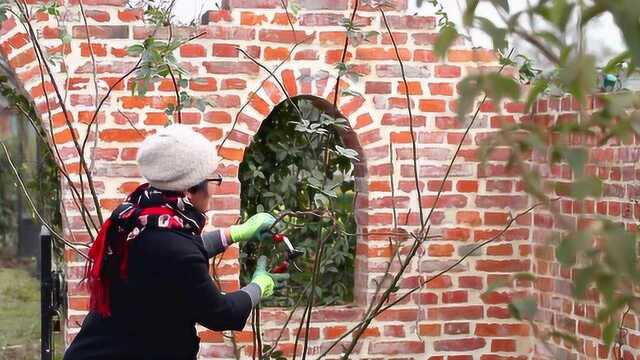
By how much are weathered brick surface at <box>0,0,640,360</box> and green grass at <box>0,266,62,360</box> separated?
3020mm

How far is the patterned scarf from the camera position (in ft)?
9.66

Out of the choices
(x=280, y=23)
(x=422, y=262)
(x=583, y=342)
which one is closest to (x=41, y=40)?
(x=280, y=23)

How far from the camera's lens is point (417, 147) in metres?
4.51

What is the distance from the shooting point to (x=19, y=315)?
9.08m

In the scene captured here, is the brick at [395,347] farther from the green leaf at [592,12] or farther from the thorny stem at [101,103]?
the green leaf at [592,12]

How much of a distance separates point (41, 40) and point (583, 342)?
2465 millimetres

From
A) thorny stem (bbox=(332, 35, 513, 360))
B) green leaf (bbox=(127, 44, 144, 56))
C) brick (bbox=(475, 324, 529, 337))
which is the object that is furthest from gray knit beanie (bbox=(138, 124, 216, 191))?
brick (bbox=(475, 324, 529, 337))

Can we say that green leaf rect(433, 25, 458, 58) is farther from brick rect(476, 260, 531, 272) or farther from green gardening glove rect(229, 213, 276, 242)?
brick rect(476, 260, 531, 272)

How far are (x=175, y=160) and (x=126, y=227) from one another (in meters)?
0.23

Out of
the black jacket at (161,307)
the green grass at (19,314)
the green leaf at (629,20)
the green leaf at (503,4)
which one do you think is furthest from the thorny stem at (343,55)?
the green grass at (19,314)

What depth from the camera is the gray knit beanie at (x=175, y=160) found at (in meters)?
2.98

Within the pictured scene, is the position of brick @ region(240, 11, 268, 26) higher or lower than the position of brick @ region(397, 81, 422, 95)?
higher

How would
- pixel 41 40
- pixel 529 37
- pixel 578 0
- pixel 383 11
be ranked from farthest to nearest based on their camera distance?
1. pixel 383 11
2. pixel 41 40
3. pixel 529 37
4. pixel 578 0

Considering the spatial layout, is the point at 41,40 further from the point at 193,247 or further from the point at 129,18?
the point at 193,247
